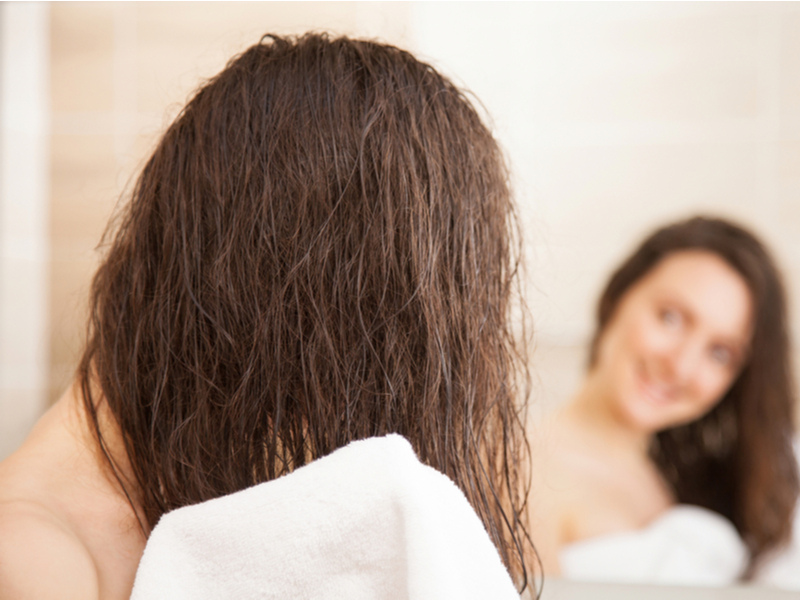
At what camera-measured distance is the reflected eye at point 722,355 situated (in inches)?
48.2

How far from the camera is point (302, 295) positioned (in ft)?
1.35

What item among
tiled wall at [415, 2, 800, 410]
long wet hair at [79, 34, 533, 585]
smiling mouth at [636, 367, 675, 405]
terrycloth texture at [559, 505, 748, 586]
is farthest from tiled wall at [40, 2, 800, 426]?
long wet hair at [79, 34, 533, 585]

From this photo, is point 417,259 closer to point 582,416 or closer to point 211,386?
point 211,386

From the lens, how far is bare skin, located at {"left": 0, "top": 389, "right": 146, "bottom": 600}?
325 mm

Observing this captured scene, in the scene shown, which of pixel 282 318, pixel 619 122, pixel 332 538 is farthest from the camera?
pixel 619 122

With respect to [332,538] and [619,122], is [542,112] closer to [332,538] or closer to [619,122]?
[619,122]

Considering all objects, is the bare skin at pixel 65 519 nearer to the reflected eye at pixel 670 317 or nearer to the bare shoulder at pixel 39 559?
the bare shoulder at pixel 39 559

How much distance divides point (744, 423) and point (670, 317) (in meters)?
0.26

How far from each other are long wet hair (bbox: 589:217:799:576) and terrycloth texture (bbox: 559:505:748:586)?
0.14 feet

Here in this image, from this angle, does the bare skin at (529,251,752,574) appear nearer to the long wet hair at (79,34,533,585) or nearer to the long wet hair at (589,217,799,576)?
the long wet hair at (589,217,799,576)

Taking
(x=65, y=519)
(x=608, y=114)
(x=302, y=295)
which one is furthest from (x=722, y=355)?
(x=65, y=519)

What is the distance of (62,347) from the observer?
4.46 feet

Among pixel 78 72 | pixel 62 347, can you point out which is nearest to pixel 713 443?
pixel 62 347

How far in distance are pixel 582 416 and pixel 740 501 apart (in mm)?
361
